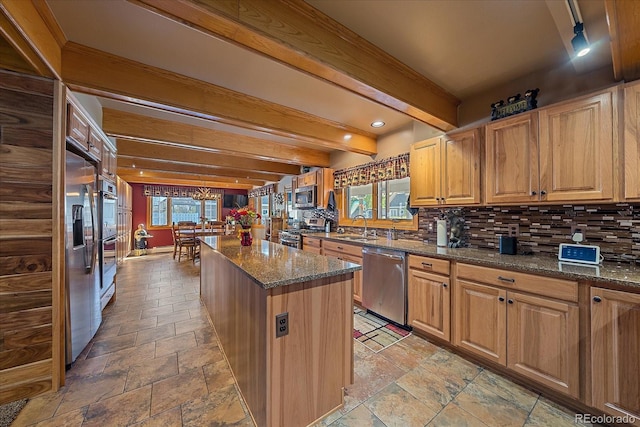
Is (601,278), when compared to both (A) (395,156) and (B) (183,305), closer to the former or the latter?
(A) (395,156)

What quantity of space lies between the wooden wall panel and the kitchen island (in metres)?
1.33

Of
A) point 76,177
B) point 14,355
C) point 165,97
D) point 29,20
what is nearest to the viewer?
point 29,20

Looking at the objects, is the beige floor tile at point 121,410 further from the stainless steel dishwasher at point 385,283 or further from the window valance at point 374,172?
the window valance at point 374,172

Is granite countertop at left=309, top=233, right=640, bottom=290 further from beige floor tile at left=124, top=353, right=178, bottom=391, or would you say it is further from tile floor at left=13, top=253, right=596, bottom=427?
beige floor tile at left=124, top=353, right=178, bottom=391

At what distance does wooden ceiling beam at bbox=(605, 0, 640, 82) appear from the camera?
118cm

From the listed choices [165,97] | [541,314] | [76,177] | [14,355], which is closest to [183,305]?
Answer: [14,355]

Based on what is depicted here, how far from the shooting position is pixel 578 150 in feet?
5.78

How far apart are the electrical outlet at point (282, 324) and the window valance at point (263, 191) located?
6.67m

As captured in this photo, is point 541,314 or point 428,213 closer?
point 541,314

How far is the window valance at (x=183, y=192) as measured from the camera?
333 inches

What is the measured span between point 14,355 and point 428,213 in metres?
3.88

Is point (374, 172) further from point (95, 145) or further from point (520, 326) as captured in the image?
point (95, 145)

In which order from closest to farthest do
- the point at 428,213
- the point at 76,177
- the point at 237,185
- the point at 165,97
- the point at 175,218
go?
the point at 76,177 → the point at 165,97 → the point at 428,213 → the point at 175,218 → the point at 237,185

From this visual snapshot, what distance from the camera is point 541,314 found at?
5.42 ft
